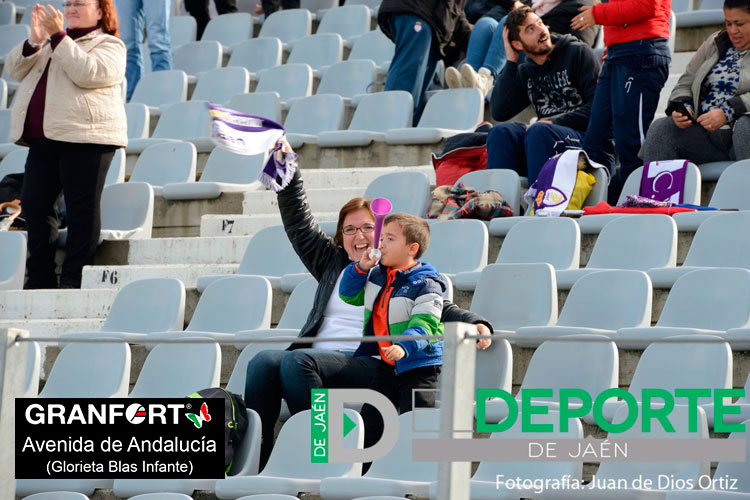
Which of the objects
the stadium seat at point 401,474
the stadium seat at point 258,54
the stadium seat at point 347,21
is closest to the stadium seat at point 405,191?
the stadium seat at point 401,474

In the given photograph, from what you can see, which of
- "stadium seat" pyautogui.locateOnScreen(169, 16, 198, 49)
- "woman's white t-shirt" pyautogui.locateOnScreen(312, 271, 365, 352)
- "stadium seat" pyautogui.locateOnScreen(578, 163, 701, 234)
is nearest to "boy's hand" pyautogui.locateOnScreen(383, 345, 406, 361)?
"woman's white t-shirt" pyautogui.locateOnScreen(312, 271, 365, 352)

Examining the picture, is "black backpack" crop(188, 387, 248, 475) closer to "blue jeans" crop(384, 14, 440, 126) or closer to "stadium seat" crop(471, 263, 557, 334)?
"stadium seat" crop(471, 263, 557, 334)

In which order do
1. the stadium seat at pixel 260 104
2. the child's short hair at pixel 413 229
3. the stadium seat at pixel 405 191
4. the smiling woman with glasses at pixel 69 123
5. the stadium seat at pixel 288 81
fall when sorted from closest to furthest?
the child's short hair at pixel 413 229, the stadium seat at pixel 405 191, the smiling woman with glasses at pixel 69 123, the stadium seat at pixel 260 104, the stadium seat at pixel 288 81

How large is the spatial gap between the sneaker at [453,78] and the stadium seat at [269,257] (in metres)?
1.69

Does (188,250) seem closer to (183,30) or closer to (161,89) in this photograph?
(161,89)

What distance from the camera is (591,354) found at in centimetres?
366

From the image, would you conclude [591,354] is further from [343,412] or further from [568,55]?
[568,55]

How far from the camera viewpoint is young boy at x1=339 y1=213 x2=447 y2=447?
145 inches

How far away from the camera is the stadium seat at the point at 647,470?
2922 mm

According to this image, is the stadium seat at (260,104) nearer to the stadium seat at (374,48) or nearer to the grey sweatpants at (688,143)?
the stadium seat at (374,48)

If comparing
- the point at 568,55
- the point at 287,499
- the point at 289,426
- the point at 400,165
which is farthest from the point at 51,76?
the point at 287,499

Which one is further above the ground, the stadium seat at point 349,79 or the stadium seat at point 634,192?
the stadium seat at point 349,79

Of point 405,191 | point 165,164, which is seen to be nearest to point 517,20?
point 405,191

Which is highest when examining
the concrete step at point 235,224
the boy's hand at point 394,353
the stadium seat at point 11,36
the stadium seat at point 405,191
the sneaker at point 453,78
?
the stadium seat at point 11,36
